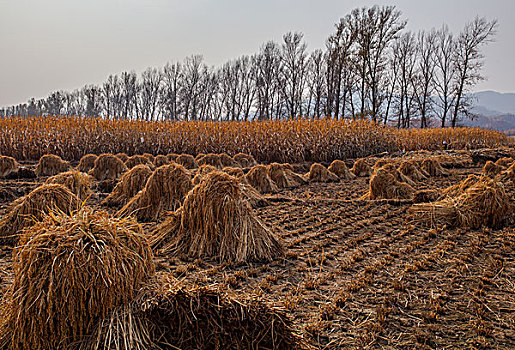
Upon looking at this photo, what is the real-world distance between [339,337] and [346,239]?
7.80 feet

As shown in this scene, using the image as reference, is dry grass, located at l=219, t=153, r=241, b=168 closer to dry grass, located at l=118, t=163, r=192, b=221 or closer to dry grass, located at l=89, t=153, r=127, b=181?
dry grass, located at l=89, t=153, r=127, b=181

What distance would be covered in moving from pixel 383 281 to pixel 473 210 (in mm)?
2841

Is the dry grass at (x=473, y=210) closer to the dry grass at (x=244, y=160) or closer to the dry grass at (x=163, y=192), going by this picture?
the dry grass at (x=163, y=192)

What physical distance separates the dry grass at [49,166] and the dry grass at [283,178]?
5958mm

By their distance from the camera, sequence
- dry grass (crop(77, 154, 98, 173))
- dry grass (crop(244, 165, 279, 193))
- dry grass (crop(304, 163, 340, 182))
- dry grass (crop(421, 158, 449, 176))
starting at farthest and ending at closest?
1. dry grass (crop(421, 158, 449, 176))
2. dry grass (crop(77, 154, 98, 173))
3. dry grass (crop(304, 163, 340, 182))
4. dry grass (crop(244, 165, 279, 193))

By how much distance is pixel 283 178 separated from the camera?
9.35m

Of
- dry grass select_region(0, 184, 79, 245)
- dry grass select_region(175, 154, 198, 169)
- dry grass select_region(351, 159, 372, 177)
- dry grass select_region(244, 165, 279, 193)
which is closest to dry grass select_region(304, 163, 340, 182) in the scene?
dry grass select_region(351, 159, 372, 177)

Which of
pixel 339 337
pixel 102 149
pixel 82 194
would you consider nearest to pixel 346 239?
pixel 339 337

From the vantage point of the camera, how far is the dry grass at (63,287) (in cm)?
180

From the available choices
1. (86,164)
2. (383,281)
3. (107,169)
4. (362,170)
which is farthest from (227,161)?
(383,281)

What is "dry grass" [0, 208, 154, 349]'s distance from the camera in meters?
1.80

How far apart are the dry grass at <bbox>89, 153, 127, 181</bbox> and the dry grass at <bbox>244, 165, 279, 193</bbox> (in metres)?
3.53

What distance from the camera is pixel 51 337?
1.80 metres

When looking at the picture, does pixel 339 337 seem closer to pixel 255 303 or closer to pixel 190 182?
pixel 255 303
